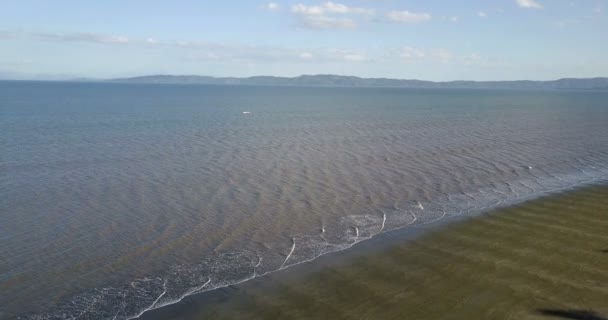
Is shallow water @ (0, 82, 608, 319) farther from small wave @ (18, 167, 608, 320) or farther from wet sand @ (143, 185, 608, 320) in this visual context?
wet sand @ (143, 185, 608, 320)

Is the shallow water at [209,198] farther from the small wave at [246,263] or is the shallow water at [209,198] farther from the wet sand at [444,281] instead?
the wet sand at [444,281]

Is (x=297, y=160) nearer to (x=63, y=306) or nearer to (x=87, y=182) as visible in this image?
(x=87, y=182)

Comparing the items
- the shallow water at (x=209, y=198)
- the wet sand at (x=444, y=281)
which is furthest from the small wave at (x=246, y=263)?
the wet sand at (x=444, y=281)

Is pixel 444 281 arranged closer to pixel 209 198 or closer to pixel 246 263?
pixel 246 263

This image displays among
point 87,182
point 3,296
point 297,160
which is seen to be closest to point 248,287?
point 3,296

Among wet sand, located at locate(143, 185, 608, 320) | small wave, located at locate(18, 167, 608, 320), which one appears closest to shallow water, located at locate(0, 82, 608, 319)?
small wave, located at locate(18, 167, 608, 320)

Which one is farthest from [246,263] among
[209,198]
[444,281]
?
[209,198]
